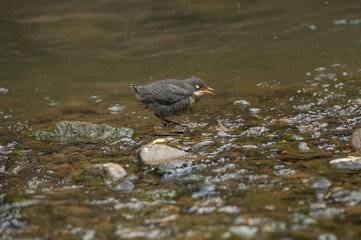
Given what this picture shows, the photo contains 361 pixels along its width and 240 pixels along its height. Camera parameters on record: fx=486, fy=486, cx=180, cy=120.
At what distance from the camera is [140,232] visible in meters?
4.44

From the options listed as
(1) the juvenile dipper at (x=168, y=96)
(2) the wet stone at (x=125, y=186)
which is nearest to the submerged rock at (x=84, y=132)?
(1) the juvenile dipper at (x=168, y=96)

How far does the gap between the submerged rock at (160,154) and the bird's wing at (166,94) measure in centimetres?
149

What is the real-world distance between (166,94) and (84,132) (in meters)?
1.46

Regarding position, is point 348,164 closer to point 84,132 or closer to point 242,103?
point 242,103

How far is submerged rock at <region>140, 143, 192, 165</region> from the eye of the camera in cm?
630

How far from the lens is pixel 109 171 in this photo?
5.84 m

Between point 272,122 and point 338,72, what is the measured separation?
311 centimetres

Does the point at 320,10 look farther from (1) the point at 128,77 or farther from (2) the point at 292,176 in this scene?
(2) the point at 292,176

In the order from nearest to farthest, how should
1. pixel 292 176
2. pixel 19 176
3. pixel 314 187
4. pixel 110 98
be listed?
pixel 314 187 → pixel 292 176 → pixel 19 176 → pixel 110 98

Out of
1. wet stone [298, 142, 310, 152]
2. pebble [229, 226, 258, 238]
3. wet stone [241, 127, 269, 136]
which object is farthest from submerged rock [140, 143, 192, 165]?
pebble [229, 226, 258, 238]

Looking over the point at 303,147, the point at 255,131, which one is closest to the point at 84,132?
the point at 255,131

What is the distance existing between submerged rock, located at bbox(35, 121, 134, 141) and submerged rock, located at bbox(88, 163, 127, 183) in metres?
1.74

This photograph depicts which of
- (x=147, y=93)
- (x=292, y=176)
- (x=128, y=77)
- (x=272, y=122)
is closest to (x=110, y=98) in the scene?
(x=128, y=77)

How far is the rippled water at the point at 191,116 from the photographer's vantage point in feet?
15.4
